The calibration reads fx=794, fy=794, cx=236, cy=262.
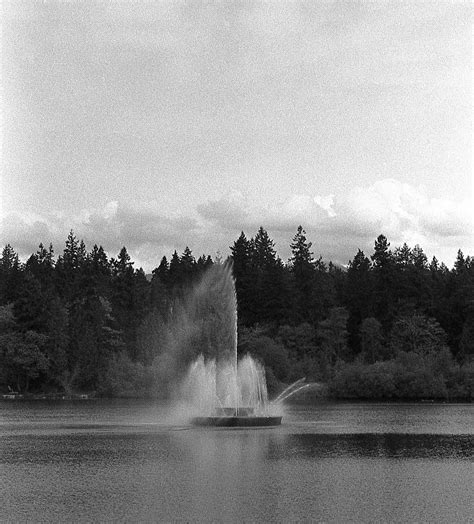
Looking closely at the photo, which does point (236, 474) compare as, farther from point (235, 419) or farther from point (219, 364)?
point (219, 364)

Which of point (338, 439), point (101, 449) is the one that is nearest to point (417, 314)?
point (338, 439)

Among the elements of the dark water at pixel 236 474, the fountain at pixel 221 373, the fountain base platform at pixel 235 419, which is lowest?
the dark water at pixel 236 474

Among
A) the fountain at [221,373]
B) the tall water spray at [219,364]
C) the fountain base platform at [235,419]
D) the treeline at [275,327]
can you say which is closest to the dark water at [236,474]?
the fountain base platform at [235,419]

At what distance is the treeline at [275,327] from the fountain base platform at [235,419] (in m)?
53.6

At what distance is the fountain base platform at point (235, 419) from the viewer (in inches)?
2287

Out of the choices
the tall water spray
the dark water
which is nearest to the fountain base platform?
the tall water spray

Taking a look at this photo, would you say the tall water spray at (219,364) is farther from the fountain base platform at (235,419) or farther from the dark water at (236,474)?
the dark water at (236,474)

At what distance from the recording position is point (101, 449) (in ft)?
147

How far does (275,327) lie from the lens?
138000 mm

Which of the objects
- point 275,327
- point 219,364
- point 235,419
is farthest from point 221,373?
point 275,327

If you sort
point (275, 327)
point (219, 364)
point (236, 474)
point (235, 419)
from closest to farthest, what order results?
point (236, 474)
point (235, 419)
point (219, 364)
point (275, 327)

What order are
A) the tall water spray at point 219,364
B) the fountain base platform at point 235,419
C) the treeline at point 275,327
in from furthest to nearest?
the treeline at point 275,327, the tall water spray at point 219,364, the fountain base platform at point 235,419

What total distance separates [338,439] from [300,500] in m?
22.3

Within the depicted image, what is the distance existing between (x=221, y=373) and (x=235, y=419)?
32.1 metres
